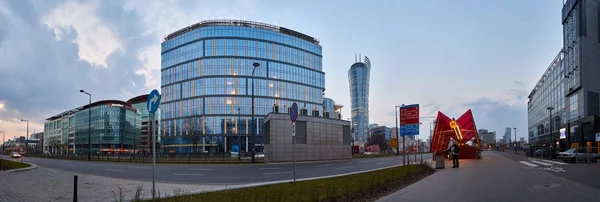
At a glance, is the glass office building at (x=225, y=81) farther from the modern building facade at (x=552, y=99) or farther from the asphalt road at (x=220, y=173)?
the asphalt road at (x=220, y=173)

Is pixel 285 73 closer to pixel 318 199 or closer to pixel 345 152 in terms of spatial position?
pixel 345 152

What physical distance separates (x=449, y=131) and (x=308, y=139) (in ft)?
58.1

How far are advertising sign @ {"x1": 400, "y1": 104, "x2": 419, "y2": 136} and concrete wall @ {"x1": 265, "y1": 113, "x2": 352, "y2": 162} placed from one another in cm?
1808

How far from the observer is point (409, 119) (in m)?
29.4

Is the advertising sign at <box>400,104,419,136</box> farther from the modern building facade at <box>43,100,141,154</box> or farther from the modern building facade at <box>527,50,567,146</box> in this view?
the modern building facade at <box>43,100,141,154</box>

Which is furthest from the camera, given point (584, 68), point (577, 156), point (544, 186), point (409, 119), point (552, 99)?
point (552, 99)

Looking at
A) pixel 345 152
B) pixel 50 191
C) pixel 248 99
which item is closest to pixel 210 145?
pixel 248 99

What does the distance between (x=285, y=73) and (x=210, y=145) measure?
29112 millimetres

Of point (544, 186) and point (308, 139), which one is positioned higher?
point (544, 186)

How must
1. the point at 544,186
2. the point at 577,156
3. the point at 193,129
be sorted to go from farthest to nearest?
the point at 193,129 → the point at 577,156 → the point at 544,186

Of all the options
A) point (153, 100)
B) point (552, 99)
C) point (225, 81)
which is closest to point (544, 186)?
point (153, 100)

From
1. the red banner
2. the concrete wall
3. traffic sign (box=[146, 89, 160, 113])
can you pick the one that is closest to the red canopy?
the concrete wall

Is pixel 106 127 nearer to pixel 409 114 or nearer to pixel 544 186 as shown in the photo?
pixel 409 114

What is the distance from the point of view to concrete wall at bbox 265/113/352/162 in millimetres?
45000
